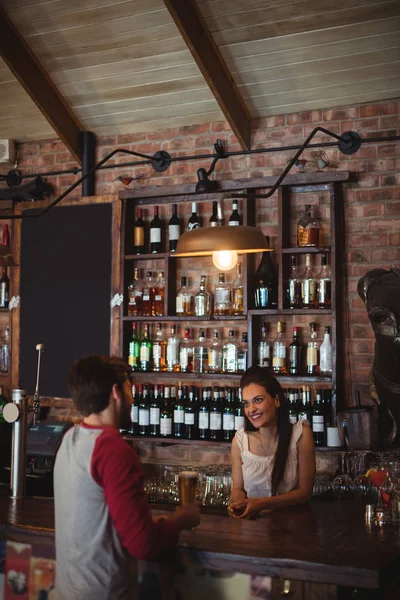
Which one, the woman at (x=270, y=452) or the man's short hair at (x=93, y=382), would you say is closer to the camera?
the man's short hair at (x=93, y=382)

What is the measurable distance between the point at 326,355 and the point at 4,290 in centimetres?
266

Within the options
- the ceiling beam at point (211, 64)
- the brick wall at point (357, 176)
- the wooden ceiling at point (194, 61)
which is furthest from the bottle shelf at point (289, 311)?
the wooden ceiling at point (194, 61)

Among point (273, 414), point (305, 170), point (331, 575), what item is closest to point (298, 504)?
point (273, 414)

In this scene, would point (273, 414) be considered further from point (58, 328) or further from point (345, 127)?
point (58, 328)

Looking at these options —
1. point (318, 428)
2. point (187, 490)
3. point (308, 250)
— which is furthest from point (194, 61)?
point (187, 490)

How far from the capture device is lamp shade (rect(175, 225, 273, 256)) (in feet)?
9.95

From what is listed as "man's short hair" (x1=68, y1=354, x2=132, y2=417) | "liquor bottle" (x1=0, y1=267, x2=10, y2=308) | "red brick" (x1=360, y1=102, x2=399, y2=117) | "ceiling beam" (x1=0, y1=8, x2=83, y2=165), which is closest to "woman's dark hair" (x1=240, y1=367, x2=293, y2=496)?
"man's short hair" (x1=68, y1=354, x2=132, y2=417)

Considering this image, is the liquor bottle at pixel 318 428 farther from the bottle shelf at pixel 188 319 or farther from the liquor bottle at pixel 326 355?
the bottle shelf at pixel 188 319

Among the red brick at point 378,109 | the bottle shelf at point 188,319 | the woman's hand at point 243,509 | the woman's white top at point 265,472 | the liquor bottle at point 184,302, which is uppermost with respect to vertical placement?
the red brick at point 378,109

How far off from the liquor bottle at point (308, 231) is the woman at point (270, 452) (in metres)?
1.50

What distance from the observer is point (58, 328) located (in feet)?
18.6

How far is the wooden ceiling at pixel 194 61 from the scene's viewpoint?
442cm

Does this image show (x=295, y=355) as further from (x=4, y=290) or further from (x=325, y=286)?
(x=4, y=290)

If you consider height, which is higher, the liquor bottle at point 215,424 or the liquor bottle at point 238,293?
the liquor bottle at point 238,293
